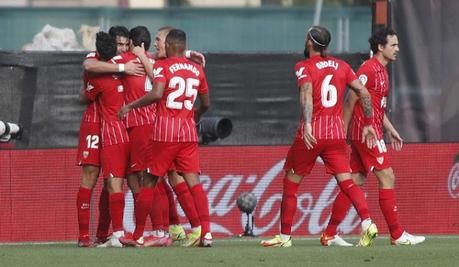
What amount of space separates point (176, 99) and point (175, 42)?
508 millimetres

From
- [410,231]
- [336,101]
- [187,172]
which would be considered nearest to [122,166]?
[187,172]

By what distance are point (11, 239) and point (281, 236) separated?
4.51 meters

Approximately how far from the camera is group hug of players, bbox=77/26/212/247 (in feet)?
48.8

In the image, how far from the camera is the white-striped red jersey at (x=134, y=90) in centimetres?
1552

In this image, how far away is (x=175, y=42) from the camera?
14820 millimetres

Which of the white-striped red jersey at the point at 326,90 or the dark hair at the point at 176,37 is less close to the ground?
the dark hair at the point at 176,37

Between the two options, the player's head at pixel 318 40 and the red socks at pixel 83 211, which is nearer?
the player's head at pixel 318 40

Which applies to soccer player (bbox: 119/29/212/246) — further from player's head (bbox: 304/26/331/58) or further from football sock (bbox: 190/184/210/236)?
player's head (bbox: 304/26/331/58)

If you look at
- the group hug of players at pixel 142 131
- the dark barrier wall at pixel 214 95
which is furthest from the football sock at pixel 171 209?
the dark barrier wall at pixel 214 95

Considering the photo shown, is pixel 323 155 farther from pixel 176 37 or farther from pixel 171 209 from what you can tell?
pixel 171 209

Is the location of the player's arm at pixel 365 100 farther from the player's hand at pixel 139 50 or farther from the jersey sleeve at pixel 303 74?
the player's hand at pixel 139 50

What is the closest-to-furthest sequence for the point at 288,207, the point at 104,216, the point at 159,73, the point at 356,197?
the point at 159,73 < the point at 356,197 < the point at 288,207 < the point at 104,216

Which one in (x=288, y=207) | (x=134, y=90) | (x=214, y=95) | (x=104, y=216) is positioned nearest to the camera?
(x=288, y=207)

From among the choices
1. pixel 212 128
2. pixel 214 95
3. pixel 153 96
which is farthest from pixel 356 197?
pixel 214 95
